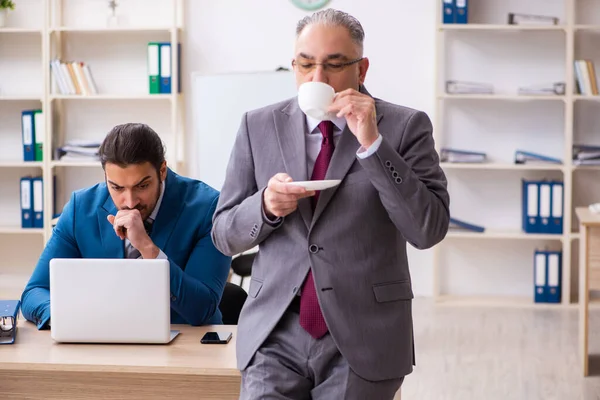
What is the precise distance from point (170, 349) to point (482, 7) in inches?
174

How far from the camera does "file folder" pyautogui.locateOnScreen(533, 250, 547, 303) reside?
5.76 m

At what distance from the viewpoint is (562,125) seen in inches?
234

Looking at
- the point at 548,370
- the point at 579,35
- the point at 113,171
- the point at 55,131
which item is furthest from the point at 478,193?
the point at 113,171

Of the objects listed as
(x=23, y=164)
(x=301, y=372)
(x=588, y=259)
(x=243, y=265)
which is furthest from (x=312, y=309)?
(x=23, y=164)

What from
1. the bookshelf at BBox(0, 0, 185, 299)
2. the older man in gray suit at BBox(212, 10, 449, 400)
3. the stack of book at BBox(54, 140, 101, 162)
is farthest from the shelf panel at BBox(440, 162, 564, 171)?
the older man in gray suit at BBox(212, 10, 449, 400)

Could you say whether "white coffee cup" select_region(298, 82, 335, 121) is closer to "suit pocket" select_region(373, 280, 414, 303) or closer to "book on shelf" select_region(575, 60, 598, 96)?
"suit pocket" select_region(373, 280, 414, 303)

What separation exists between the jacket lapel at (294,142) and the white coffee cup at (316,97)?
0.13 metres

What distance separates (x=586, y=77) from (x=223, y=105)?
2380 millimetres

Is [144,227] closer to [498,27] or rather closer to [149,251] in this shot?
[149,251]

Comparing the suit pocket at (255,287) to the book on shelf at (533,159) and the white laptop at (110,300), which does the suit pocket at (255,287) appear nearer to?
the white laptop at (110,300)

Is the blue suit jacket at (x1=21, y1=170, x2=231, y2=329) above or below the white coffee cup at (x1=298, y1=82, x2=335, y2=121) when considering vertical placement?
below

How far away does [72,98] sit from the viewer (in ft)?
19.9

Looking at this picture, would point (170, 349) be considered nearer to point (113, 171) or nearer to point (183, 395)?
point (183, 395)

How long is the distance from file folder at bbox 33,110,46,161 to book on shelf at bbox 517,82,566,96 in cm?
316
